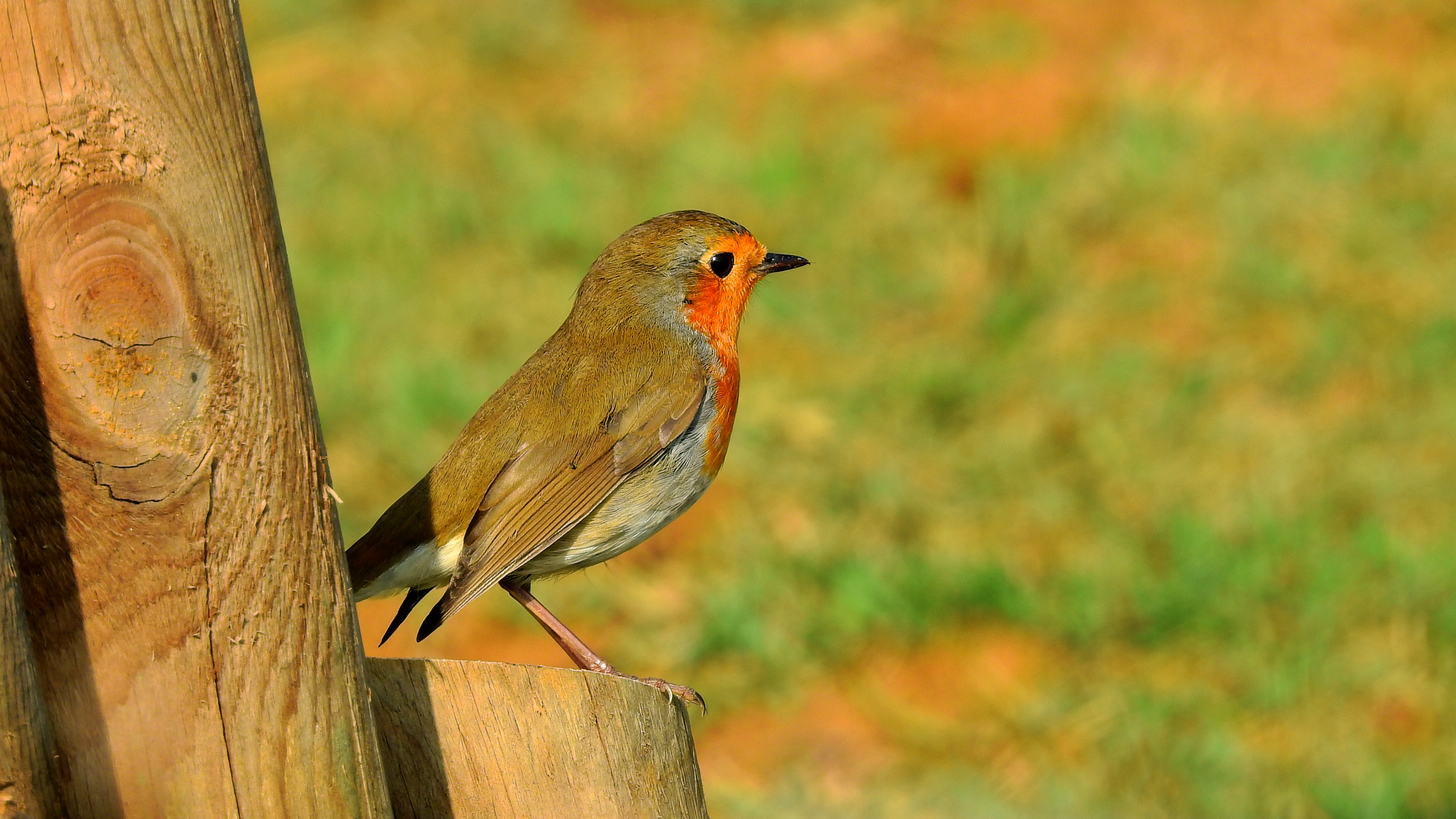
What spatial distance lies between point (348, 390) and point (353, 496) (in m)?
0.60

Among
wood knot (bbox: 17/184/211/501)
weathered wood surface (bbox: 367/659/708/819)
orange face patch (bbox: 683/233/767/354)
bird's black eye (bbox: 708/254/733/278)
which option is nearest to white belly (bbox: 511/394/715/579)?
orange face patch (bbox: 683/233/767/354)

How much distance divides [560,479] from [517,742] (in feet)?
3.41

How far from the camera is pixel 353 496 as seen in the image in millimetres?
5996

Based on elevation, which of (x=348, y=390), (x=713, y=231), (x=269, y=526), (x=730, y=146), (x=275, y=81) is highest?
(x=275, y=81)

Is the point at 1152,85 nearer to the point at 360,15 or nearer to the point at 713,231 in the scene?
the point at 360,15

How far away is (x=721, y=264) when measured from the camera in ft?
11.4

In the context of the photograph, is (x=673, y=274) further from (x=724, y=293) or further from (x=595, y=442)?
(x=595, y=442)

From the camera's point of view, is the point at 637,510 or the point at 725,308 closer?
the point at 637,510

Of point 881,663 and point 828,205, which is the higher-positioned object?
point 828,205

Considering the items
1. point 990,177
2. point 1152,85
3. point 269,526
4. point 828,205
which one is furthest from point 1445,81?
point 269,526

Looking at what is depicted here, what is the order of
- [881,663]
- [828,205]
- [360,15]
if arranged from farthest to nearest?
[360,15]
[828,205]
[881,663]

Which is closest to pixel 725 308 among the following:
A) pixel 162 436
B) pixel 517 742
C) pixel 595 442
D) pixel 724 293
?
pixel 724 293

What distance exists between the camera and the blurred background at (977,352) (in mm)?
4969

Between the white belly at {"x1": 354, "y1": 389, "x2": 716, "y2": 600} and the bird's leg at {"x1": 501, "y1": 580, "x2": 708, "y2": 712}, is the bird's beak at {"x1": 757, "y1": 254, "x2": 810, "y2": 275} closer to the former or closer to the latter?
the white belly at {"x1": 354, "y1": 389, "x2": 716, "y2": 600}
